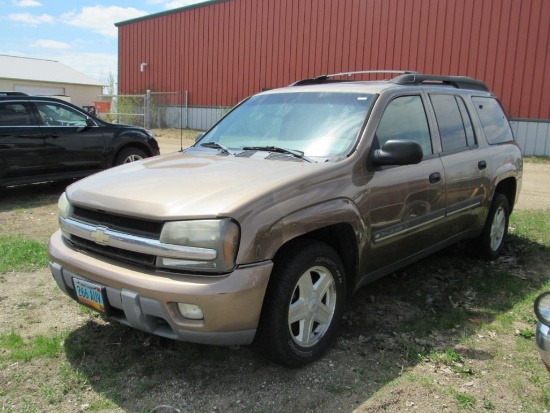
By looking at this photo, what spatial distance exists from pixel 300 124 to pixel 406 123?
0.85 m

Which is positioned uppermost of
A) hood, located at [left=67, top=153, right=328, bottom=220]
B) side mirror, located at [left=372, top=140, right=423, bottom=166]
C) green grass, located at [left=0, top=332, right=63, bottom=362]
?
side mirror, located at [left=372, top=140, right=423, bottom=166]

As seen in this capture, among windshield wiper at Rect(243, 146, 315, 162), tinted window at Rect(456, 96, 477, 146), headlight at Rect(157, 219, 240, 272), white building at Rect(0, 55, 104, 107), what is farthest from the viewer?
white building at Rect(0, 55, 104, 107)

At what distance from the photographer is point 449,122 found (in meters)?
4.54

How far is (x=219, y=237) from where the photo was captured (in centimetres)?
263

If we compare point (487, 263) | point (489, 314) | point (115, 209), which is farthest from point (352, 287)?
point (487, 263)

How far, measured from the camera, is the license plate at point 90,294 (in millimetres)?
2914

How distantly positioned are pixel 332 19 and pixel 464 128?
53.1ft

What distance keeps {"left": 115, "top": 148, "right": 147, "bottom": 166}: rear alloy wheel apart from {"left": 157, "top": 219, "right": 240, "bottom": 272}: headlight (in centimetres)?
676

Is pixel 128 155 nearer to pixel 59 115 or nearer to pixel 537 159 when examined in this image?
pixel 59 115

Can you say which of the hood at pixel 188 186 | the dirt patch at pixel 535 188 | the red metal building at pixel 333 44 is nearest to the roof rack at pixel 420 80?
the hood at pixel 188 186

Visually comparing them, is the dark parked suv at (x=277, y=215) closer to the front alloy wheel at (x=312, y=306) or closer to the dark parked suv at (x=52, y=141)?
the front alloy wheel at (x=312, y=306)

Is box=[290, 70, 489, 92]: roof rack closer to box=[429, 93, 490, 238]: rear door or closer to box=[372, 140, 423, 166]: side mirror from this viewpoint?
box=[429, 93, 490, 238]: rear door

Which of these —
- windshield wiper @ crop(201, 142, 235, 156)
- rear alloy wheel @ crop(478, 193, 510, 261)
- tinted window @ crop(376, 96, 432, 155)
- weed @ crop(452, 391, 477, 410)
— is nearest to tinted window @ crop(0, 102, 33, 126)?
windshield wiper @ crop(201, 142, 235, 156)

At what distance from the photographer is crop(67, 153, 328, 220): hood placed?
2.75 m
